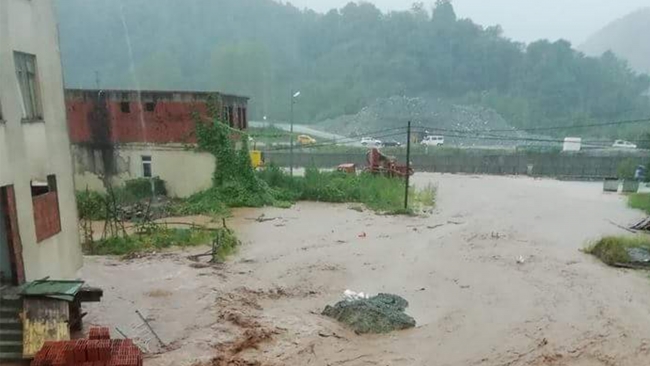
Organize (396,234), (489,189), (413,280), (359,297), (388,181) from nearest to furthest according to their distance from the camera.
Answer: (359,297)
(413,280)
(396,234)
(388,181)
(489,189)

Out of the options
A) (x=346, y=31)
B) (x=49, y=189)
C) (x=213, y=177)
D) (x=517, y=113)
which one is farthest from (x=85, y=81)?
(x=49, y=189)

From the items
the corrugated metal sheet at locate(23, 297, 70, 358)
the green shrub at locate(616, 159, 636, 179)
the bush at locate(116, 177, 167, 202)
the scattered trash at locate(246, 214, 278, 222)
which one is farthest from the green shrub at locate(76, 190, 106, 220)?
the green shrub at locate(616, 159, 636, 179)

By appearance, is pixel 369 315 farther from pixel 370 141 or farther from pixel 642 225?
pixel 370 141

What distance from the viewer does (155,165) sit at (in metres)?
25.6

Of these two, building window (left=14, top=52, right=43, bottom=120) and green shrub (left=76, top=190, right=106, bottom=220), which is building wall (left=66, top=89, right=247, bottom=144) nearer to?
green shrub (left=76, top=190, right=106, bottom=220)

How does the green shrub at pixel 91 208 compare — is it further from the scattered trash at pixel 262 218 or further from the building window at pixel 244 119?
the building window at pixel 244 119

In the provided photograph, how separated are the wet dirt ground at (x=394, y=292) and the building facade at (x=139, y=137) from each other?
553 centimetres

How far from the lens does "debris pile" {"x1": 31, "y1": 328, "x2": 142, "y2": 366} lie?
5828mm

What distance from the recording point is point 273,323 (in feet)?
32.9

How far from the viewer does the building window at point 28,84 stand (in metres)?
8.55

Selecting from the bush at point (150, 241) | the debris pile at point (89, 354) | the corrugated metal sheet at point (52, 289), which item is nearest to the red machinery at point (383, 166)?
the bush at point (150, 241)

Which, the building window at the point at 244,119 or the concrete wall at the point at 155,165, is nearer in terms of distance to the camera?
the concrete wall at the point at 155,165

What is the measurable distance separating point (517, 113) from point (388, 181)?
66.1 metres

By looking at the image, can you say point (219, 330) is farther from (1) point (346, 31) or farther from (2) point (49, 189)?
(1) point (346, 31)
